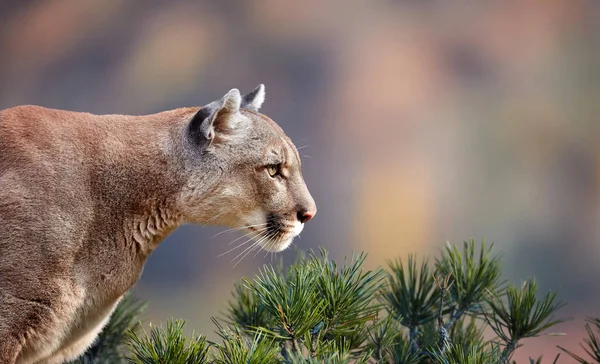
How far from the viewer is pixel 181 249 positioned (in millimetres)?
3424

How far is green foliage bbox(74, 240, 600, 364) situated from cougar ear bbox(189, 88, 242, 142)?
15.7 inches

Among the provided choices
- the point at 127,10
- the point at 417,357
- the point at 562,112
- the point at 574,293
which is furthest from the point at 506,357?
the point at 127,10

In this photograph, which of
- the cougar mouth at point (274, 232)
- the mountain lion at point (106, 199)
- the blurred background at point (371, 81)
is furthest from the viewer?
the blurred background at point (371, 81)

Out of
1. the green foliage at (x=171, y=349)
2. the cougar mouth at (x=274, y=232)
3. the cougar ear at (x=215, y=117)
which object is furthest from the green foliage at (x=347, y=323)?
the cougar ear at (x=215, y=117)

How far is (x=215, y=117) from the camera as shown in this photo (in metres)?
1.81

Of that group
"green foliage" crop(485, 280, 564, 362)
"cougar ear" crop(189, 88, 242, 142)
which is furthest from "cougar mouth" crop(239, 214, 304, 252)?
"green foliage" crop(485, 280, 564, 362)

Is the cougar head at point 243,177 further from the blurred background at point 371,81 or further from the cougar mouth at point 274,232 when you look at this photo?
the blurred background at point 371,81

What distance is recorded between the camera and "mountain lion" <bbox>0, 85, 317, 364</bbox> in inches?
64.4

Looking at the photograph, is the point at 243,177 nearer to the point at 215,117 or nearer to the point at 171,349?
the point at 215,117

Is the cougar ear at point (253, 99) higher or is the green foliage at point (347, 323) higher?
the cougar ear at point (253, 99)

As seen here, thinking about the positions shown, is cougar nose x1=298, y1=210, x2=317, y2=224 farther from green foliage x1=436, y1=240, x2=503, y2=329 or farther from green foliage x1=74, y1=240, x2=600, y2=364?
green foliage x1=436, y1=240, x2=503, y2=329

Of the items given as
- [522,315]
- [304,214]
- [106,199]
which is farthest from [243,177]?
Answer: [522,315]

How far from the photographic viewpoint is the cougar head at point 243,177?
1.81 metres

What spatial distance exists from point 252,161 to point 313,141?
5.27 ft
